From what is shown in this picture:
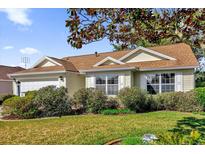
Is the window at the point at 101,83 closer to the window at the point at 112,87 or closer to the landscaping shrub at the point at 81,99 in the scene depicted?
the window at the point at 112,87

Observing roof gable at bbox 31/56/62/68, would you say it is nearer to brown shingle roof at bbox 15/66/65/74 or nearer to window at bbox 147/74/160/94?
brown shingle roof at bbox 15/66/65/74

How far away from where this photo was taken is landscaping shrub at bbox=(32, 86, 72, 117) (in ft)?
33.3

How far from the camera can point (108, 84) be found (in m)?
11.7

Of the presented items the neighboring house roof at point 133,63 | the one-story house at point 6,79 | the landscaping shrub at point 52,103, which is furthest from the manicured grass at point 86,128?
the neighboring house roof at point 133,63

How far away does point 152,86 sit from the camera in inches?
449

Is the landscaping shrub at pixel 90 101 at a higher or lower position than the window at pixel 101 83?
lower

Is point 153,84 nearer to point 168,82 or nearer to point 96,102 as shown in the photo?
point 168,82

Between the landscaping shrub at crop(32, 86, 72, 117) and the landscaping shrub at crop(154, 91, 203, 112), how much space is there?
12.0 feet

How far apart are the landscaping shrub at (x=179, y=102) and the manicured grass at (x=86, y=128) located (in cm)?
51

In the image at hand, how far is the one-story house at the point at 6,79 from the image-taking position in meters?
8.48

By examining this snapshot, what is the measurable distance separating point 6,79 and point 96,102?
3594mm

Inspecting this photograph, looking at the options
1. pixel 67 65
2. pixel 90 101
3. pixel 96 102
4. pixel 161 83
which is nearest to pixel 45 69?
pixel 67 65
